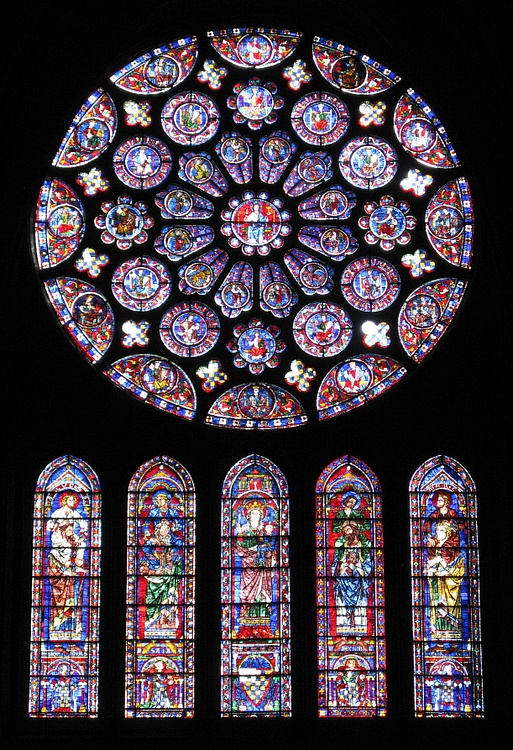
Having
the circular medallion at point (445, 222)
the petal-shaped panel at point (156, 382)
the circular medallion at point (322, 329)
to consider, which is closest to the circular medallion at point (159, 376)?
the petal-shaped panel at point (156, 382)

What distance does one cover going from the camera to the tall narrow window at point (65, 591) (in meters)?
17.8

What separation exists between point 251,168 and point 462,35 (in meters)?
3.05

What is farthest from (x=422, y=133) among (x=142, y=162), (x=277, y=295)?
(x=142, y=162)

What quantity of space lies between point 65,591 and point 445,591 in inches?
166

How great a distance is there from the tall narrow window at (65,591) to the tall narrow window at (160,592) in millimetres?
409

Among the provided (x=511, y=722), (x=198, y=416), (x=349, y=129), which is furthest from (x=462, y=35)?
(x=511, y=722)

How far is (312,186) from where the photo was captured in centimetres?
1930

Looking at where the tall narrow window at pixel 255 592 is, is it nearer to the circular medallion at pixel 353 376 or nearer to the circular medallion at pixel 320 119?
the circular medallion at pixel 353 376

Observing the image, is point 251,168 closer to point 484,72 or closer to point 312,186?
point 312,186

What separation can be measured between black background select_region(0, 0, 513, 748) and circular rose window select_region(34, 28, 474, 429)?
35cm

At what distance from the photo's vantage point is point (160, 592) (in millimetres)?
18031

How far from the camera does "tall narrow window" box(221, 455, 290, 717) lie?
17.8 metres

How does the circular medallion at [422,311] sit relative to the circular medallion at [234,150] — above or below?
below

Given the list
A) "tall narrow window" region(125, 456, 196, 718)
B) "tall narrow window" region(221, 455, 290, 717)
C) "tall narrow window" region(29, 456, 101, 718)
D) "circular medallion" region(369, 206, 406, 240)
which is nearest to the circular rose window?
"circular medallion" region(369, 206, 406, 240)
